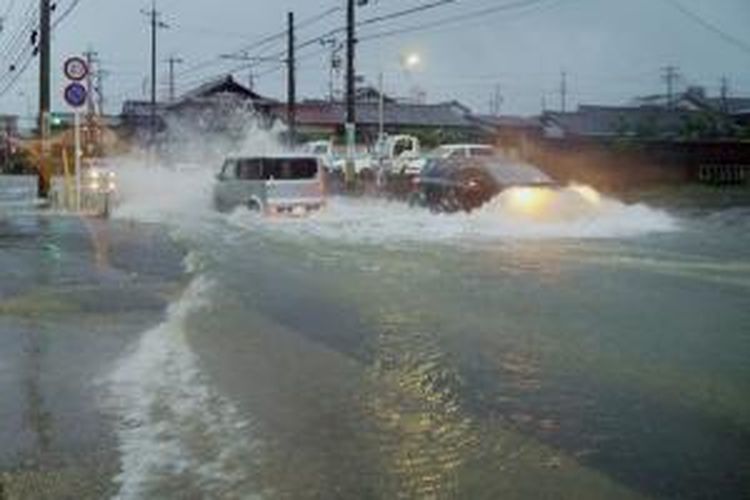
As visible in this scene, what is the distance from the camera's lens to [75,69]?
2609 cm

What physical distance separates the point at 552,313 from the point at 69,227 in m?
14.5

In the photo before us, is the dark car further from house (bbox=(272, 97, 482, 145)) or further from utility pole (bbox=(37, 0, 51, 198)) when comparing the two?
house (bbox=(272, 97, 482, 145))

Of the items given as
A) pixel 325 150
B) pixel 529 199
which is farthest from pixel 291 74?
pixel 529 199

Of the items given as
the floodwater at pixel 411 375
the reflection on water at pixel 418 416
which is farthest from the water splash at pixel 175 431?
the reflection on water at pixel 418 416

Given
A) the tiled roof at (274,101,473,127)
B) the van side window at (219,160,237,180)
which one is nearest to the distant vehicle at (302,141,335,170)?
the tiled roof at (274,101,473,127)

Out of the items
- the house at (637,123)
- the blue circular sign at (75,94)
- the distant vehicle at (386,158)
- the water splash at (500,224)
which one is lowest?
the water splash at (500,224)

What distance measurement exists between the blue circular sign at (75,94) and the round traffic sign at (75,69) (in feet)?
0.58

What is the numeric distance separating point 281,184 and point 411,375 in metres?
19.5

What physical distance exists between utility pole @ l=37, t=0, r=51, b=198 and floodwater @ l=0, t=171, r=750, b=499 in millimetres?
20967

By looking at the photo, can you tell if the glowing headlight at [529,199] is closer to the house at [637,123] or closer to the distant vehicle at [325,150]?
the distant vehicle at [325,150]

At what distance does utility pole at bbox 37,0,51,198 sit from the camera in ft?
125

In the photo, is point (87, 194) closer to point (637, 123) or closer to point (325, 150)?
point (325, 150)

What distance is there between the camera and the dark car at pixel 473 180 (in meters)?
25.1

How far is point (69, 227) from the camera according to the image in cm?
2411
